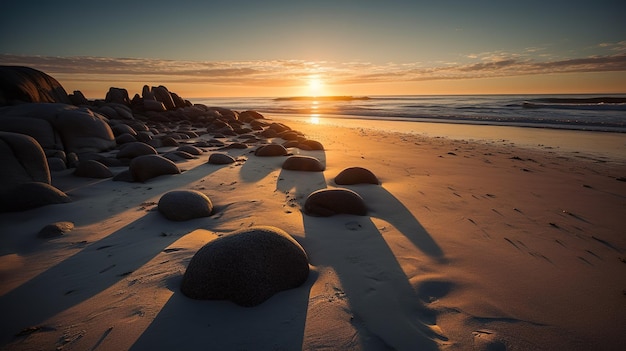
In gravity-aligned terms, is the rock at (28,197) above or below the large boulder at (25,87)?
below

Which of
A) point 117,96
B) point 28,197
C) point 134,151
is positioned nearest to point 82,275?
point 28,197

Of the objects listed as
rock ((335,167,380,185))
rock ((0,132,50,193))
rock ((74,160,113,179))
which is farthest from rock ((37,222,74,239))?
rock ((335,167,380,185))

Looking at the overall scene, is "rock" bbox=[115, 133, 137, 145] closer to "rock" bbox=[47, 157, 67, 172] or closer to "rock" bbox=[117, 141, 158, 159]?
"rock" bbox=[117, 141, 158, 159]

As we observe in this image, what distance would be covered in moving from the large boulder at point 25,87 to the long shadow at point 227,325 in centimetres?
1225

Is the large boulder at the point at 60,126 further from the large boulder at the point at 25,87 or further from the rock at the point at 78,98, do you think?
the rock at the point at 78,98

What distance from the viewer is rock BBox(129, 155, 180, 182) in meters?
5.73

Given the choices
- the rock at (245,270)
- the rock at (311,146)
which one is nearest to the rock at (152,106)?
the rock at (311,146)

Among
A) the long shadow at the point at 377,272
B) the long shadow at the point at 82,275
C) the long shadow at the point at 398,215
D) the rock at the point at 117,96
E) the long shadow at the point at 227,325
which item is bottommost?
the long shadow at the point at 82,275

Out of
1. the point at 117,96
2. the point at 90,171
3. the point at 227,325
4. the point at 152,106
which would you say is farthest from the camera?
the point at 117,96

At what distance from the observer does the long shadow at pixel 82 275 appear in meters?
2.09

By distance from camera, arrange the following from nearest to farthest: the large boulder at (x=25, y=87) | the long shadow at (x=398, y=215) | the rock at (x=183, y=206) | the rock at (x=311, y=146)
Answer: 1. the long shadow at (x=398, y=215)
2. the rock at (x=183, y=206)
3. the rock at (x=311, y=146)
4. the large boulder at (x=25, y=87)

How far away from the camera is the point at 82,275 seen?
2580 millimetres

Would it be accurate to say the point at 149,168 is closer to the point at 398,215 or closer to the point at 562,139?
the point at 398,215

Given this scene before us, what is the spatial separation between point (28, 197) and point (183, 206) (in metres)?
2.20
